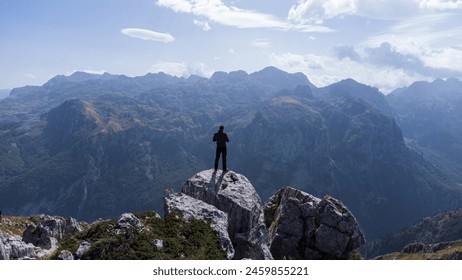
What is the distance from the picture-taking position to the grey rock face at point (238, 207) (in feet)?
126

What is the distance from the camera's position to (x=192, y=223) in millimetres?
31734

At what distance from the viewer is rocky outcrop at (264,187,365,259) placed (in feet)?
166

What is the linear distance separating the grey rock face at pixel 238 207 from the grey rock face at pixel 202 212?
3.26 meters

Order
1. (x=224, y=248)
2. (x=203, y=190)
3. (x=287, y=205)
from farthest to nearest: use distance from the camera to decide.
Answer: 1. (x=287, y=205)
2. (x=203, y=190)
3. (x=224, y=248)

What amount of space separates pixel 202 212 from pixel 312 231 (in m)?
23.8

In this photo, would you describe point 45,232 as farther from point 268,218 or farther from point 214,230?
point 214,230

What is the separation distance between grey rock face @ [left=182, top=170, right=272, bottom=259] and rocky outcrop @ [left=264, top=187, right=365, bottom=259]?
9572 millimetres

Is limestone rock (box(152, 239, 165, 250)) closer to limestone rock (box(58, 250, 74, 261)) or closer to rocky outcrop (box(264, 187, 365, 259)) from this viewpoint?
limestone rock (box(58, 250, 74, 261))

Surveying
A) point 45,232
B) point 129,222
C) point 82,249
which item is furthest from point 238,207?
point 45,232

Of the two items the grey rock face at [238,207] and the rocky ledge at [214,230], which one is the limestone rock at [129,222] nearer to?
the rocky ledge at [214,230]

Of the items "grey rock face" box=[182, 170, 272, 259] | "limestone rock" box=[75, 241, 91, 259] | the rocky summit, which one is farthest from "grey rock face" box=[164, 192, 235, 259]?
"limestone rock" box=[75, 241, 91, 259]
